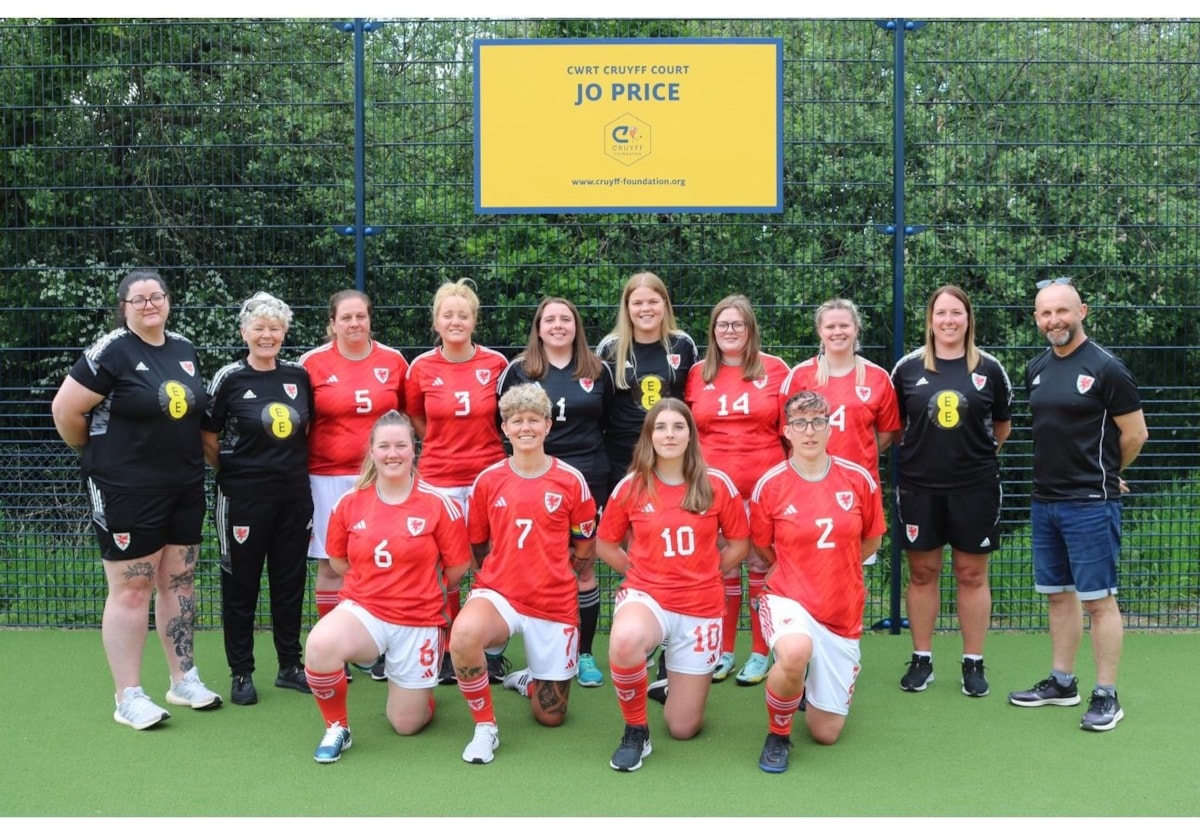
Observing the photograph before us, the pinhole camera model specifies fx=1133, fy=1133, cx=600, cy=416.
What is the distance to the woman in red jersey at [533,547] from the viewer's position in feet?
15.0

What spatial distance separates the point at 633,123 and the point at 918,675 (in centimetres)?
308

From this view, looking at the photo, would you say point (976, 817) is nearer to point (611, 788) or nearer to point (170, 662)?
point (611, 788)

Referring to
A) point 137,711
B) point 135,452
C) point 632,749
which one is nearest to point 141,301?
point 135,452

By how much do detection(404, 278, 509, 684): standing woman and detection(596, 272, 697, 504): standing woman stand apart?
0.54m

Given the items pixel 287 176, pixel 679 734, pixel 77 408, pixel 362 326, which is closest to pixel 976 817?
pixel 679 734

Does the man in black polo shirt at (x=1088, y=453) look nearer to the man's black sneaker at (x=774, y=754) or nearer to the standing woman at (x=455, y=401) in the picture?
the man's black sneaker at (x=774, y=754)

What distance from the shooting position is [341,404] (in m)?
5.12

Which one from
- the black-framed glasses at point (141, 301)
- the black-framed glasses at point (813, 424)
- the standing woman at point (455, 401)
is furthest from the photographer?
the standing woman at point (455, 401)

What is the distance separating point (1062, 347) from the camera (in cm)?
479

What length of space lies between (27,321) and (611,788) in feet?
14.6

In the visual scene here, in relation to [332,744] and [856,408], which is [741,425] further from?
[332,744]

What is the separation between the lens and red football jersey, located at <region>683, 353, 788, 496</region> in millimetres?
5023

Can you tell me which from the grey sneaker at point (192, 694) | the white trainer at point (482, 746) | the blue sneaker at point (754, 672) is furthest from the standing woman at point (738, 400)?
the grey sneaker at point (192, 694)

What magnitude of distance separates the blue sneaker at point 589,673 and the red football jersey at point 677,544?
0.94 m
